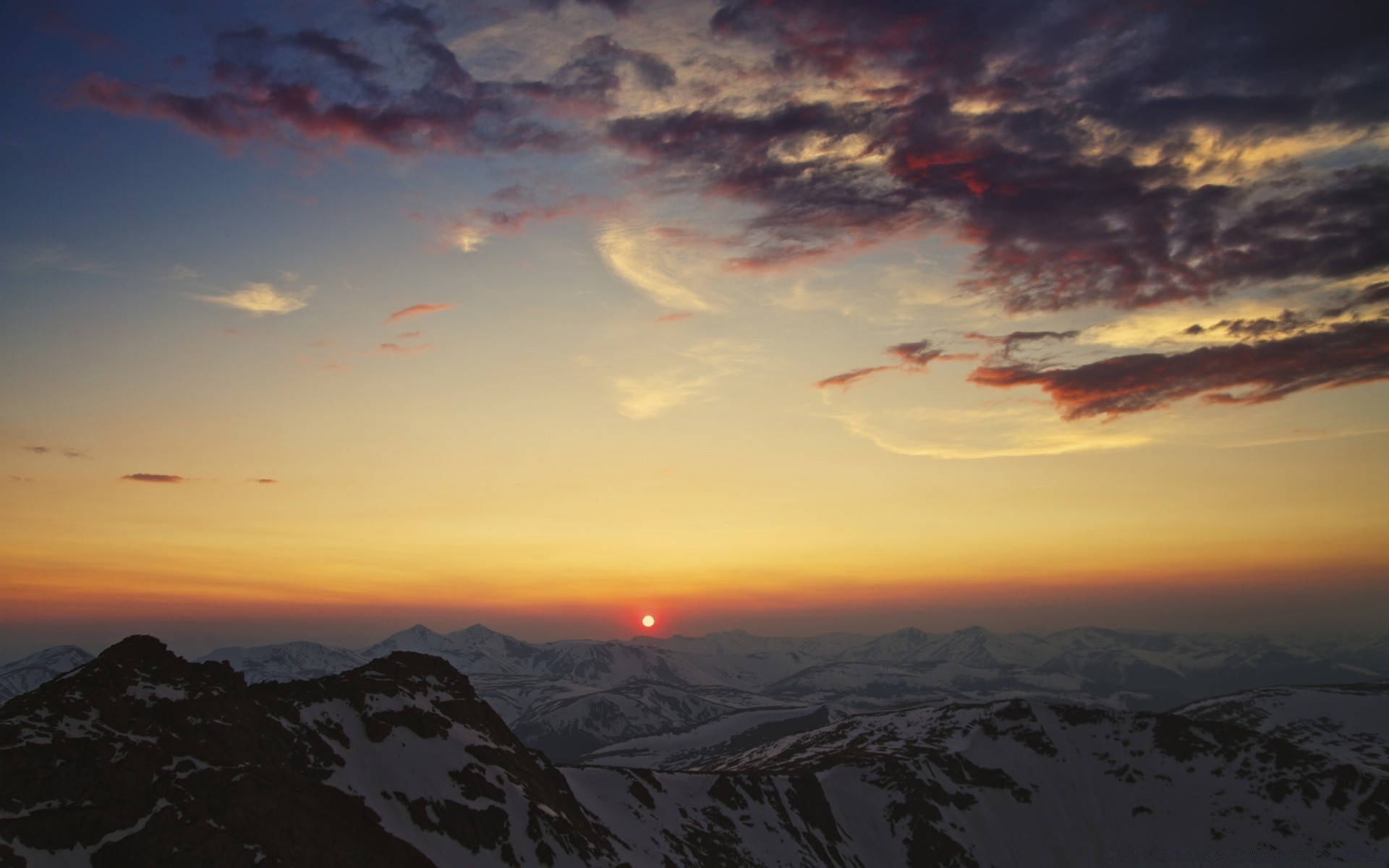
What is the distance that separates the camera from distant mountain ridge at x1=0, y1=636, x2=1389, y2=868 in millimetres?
62344

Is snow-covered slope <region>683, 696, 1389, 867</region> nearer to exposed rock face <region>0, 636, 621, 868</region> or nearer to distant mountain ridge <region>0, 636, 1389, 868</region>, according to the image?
distant mountain ridge <region>0, 636, 1389, 868</region>

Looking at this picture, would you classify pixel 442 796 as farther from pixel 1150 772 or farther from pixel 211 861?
pixel 1150 772

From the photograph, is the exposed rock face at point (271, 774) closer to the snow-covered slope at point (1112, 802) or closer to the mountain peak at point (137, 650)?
the mountain peak at point (137, 650)

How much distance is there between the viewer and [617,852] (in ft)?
347

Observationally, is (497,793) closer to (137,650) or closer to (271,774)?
(271,774)

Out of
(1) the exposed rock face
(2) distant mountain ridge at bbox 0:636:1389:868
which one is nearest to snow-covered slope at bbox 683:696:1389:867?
(2) distant mountain ridge at bbox 0:636:1389:868

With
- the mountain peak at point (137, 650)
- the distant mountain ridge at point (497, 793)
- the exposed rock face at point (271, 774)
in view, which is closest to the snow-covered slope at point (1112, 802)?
the distant mountain ridge at point (497, 793)

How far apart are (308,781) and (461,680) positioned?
151 ft

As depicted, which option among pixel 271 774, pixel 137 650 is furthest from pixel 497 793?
Answer: pixel 137 650

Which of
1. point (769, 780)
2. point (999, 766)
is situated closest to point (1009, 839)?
point (999, 766)

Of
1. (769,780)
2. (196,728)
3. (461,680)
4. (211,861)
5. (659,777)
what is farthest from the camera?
(769,780)

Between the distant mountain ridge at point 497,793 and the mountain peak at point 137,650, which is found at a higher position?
the mountain peak at point 137,650

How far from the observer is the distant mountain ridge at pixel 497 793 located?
205ft

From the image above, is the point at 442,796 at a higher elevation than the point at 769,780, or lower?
higher
